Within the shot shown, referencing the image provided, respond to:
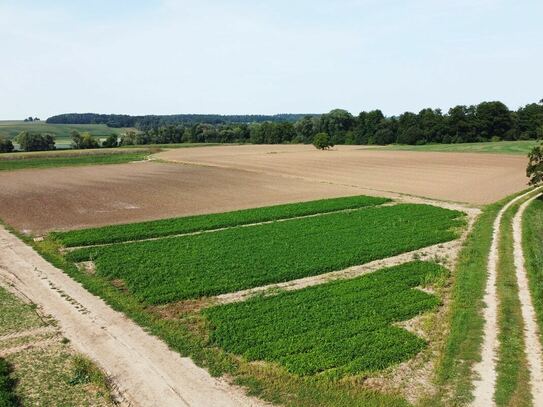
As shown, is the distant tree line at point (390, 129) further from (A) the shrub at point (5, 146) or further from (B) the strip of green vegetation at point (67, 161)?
(B) the strip of green vegetation at point (67, 161)

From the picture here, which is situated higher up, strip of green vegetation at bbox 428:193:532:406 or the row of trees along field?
the row of trees along field

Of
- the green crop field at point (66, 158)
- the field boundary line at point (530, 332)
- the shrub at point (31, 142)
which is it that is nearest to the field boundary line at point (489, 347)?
the field boundary line at point (530, 332)

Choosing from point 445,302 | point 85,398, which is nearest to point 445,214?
point 445,302

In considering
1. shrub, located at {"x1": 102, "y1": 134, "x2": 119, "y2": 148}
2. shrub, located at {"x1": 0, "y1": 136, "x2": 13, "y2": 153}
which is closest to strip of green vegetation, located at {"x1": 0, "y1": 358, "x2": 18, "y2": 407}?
shrub, located at {"x1": 0, "y1": 136, "x2": 13, "y2": 153}

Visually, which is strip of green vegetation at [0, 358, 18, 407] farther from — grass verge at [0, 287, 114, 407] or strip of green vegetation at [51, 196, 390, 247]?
strip of green vegetation at [51, 196, 390, 247]

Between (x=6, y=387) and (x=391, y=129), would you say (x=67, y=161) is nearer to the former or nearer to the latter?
(x=6, y=387)

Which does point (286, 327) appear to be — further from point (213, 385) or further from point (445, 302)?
point (445, 302)
